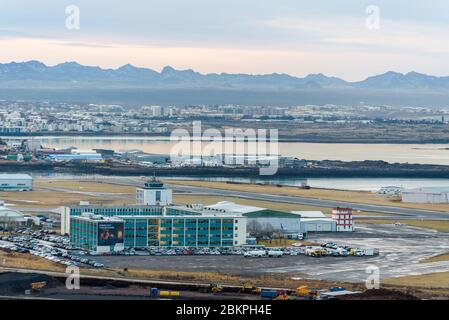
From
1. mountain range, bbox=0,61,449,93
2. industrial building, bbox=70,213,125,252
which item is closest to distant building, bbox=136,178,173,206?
industrial building, bbox=70,213,125,252

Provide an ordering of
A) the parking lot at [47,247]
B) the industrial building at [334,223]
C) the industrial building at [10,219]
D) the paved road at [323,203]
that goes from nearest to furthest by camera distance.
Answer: the parking lot at [47,247]
the industrial building at [10,219]
the industrial building at [334,223]
the paved road at [323,203]

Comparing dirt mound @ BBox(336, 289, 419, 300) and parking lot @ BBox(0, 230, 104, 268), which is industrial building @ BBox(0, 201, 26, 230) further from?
dirt mound @ BBox(336, 289, 419, 300)

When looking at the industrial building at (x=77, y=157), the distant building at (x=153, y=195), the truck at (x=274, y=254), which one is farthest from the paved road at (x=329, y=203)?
the industrial building at (x=77, y=157)

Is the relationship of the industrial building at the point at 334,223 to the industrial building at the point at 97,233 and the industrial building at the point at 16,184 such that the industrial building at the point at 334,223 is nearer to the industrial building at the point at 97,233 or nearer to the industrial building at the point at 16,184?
→ the industrial building at the point at 97,233

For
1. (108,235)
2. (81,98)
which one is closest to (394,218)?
(108,235)

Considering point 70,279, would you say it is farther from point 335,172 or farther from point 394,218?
point 335,172

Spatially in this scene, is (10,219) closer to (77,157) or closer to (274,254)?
(274,254)
